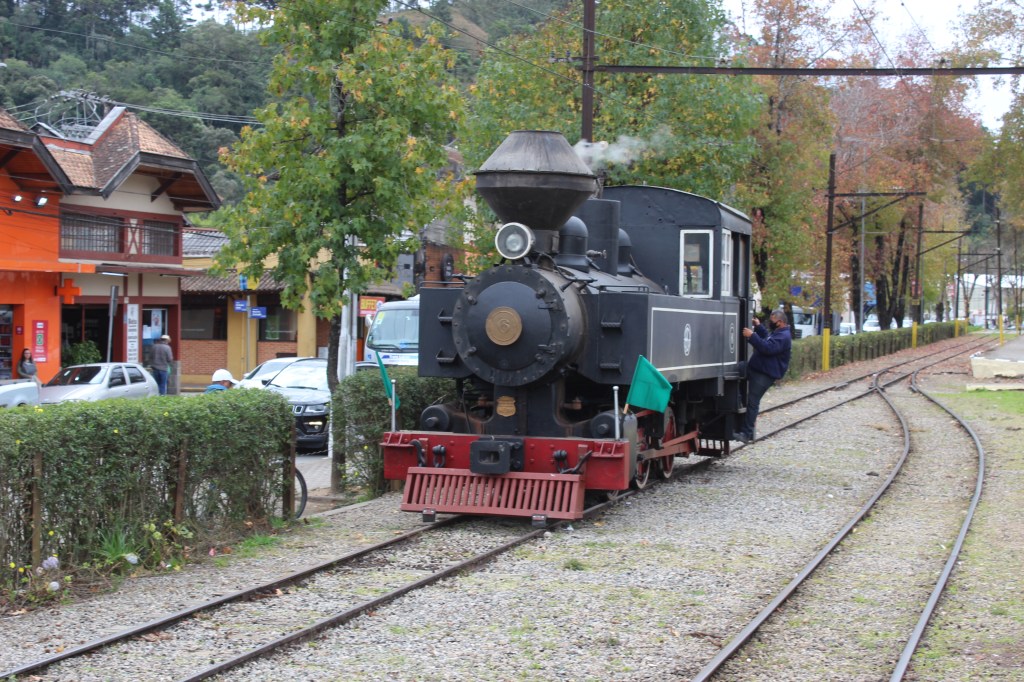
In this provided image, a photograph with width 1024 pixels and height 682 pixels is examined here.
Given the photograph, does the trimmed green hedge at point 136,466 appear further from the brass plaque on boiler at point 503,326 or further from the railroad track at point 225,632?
the brass plaque on boiler at point 503,326

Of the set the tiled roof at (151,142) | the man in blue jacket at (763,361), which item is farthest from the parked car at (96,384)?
the man in blue jacket at (763,361)

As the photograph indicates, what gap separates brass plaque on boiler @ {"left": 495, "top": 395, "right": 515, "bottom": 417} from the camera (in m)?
10.8

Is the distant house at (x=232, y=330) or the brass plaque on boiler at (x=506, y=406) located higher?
the distant house at (x=232, y=330)

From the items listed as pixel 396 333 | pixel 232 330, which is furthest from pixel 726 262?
pixel 232 330

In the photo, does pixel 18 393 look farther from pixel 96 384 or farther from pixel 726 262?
pixel 726 262

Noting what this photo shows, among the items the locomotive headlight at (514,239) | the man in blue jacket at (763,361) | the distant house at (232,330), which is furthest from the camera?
the distant house at (232,330)

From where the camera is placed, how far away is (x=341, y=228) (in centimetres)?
1248

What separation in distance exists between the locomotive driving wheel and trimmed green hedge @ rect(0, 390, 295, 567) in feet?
14.5

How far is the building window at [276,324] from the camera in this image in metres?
Result: 38.2

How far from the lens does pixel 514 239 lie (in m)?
10.5

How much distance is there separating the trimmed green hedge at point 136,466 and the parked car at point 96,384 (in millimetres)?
13376

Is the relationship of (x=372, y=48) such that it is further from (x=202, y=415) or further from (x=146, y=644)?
(x=146, y=644)

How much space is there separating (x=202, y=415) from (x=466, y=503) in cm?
258

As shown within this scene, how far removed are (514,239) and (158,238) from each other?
2337 centimetres
